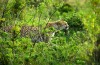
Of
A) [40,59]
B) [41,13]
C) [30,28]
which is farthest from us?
[30,28]

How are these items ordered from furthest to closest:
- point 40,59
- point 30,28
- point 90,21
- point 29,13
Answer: point 30,28
point 29,13
point 40,59
point 90,21

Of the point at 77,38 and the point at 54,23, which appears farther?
the point at 54,23

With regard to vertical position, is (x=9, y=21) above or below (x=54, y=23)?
above

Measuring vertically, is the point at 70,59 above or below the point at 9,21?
below

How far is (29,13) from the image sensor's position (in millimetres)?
9758


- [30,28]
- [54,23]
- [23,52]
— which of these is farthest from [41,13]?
[54,23]

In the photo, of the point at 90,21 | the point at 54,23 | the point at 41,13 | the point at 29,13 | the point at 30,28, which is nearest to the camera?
the point at 90,21

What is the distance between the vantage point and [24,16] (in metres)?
9.29

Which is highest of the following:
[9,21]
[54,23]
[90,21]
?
[90,21]

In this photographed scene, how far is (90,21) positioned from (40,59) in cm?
181

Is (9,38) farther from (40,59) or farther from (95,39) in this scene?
(95,39)

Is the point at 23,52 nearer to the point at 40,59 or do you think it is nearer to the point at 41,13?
the point at 40,59

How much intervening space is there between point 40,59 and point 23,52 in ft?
1.27

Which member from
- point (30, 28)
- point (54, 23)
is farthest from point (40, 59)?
point (54, 23)
